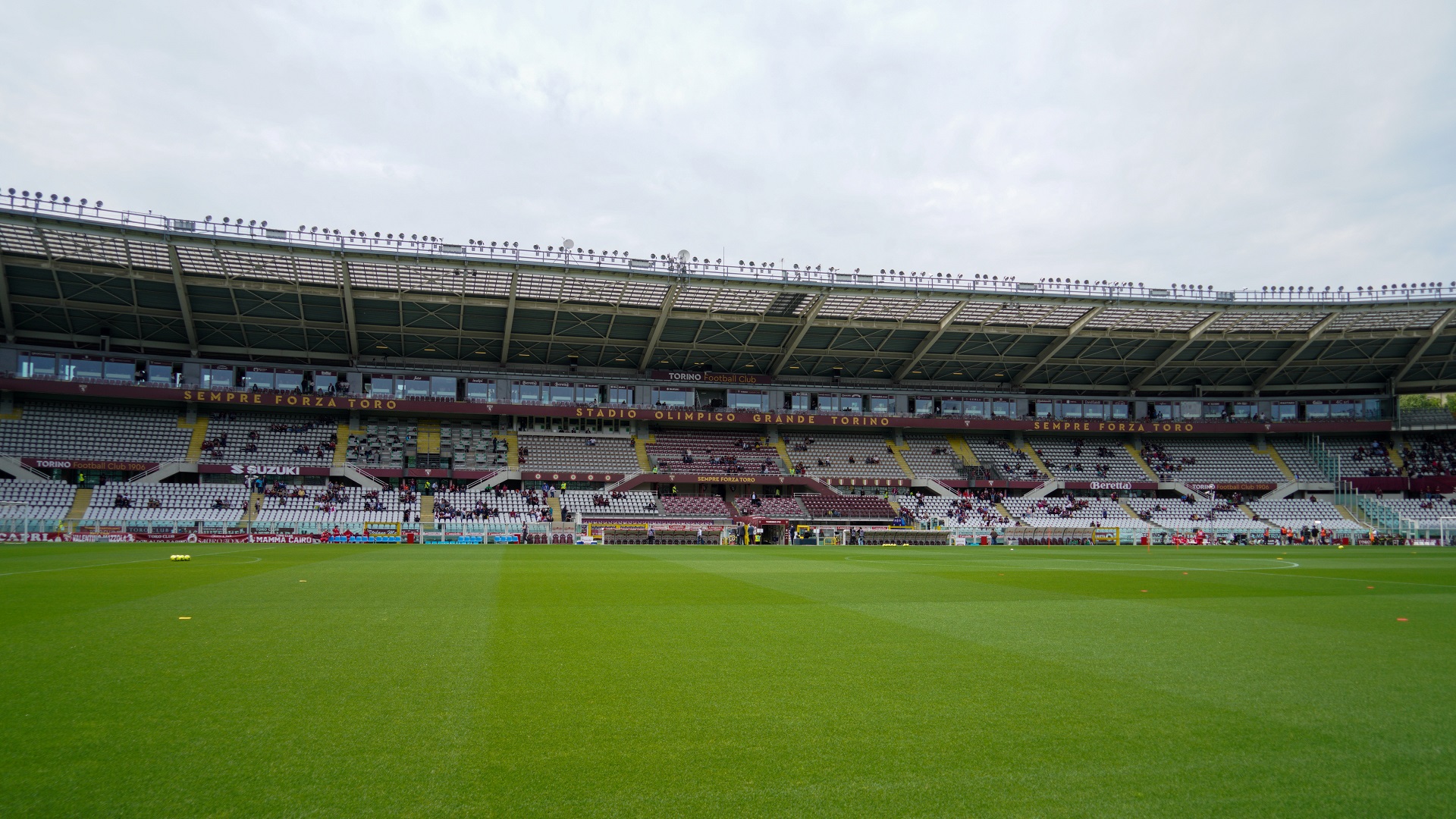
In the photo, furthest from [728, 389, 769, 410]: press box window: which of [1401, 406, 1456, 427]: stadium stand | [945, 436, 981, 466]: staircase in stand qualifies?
[1401, 406, 1456, 427]: stadium stand

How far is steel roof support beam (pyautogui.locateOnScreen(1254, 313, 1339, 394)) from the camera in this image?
189 feet

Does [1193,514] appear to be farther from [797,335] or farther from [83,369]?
[83,369]

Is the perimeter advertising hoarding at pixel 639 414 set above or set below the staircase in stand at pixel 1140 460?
above

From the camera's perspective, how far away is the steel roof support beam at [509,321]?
49872 mm

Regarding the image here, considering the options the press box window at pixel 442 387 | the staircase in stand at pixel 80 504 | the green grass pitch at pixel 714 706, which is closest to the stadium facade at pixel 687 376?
the press box window at pixel 442 387

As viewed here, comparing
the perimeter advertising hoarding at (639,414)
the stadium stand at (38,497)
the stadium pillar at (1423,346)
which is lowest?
the stadium stand at (38,497)

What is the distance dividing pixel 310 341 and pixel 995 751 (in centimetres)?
5981

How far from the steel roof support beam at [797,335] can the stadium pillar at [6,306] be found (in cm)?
4759

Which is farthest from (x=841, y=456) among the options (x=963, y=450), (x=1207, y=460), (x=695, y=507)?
(x=1207, y=460)

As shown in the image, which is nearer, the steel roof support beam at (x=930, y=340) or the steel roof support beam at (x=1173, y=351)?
the steel roof support beam at (x=930, y=340)

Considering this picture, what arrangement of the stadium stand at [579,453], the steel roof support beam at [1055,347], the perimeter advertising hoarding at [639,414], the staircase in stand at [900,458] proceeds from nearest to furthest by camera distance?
the perimeter advertising hoarding at [639,414] < the steel roof support beam at [1055,347] < the stadium stand at [579,453] < the staircase in stand at [900,458]

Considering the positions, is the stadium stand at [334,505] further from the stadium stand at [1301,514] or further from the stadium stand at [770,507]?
the stadium stand at [1301,514]

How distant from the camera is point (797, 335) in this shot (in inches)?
2299

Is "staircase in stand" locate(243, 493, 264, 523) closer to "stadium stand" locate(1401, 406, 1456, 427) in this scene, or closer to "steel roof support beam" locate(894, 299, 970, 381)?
"steel roof support beam" locate(894, 299, 970, 381)
